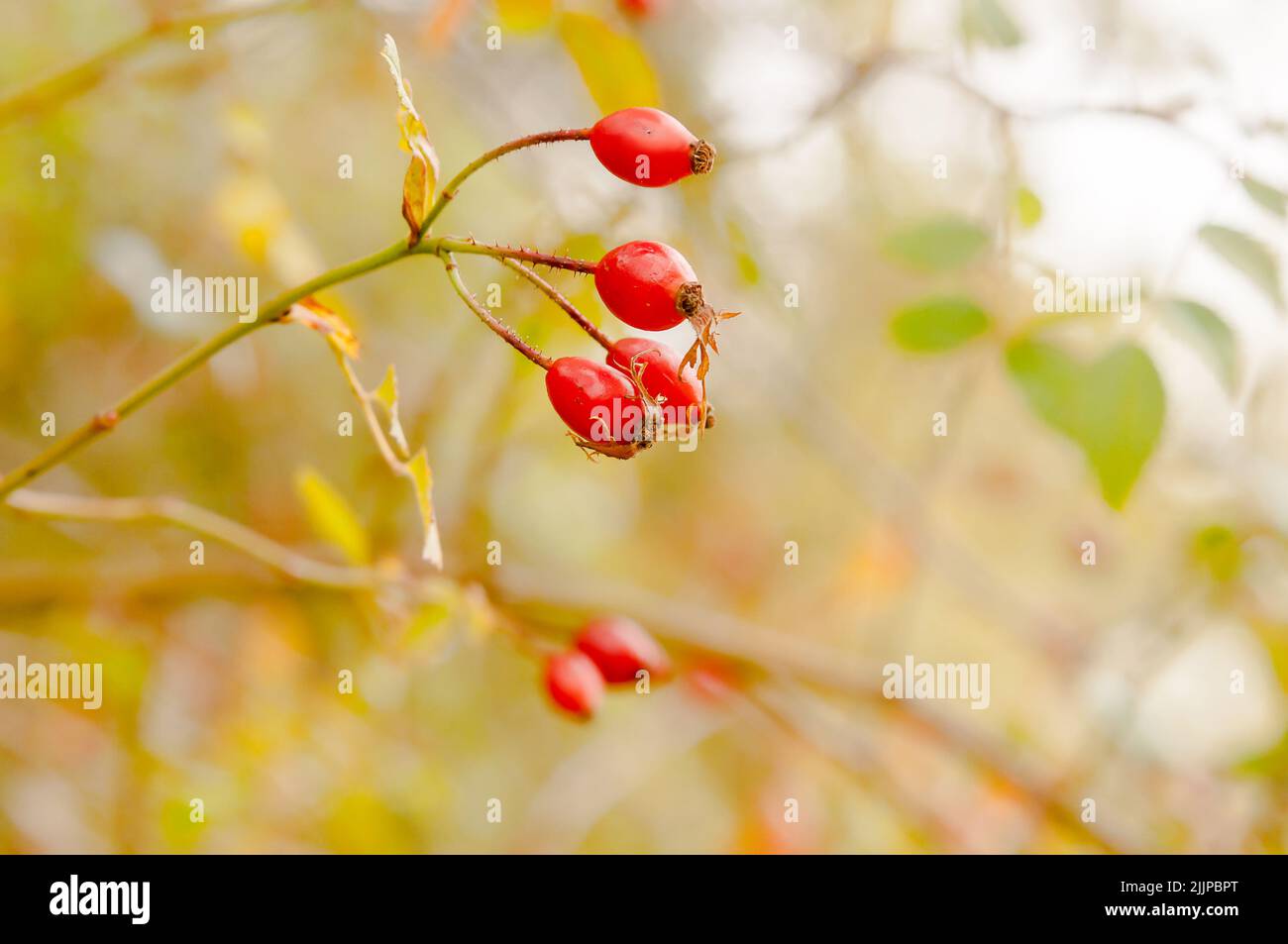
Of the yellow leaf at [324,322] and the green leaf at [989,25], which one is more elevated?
the green leaf at [989,25]

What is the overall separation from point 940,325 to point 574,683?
0.71 meters

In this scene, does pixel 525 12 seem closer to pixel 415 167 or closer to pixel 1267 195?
pixel 415 167

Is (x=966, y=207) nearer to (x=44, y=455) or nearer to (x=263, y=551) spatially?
(x=263, y=551)

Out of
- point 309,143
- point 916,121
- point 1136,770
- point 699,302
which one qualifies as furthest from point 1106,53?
point 309,143

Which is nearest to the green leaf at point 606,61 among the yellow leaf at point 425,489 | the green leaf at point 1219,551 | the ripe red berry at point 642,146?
the ripe red berry at point 642,146

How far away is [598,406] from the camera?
802mm

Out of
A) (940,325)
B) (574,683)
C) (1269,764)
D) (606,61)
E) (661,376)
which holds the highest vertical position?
(606,61)

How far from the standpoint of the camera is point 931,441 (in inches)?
173

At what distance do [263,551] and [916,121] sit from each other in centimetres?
288

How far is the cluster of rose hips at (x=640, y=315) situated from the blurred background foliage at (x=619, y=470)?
56 cm

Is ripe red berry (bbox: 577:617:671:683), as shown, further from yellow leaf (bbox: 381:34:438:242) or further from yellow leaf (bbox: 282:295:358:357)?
yellow leaf (bbox: 381:34:438:242)

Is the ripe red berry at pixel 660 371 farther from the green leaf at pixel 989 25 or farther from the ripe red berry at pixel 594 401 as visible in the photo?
the green leaf at pixel 989 25

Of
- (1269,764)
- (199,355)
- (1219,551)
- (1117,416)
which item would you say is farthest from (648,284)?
(1269,764)

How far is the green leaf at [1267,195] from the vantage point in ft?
3.80
